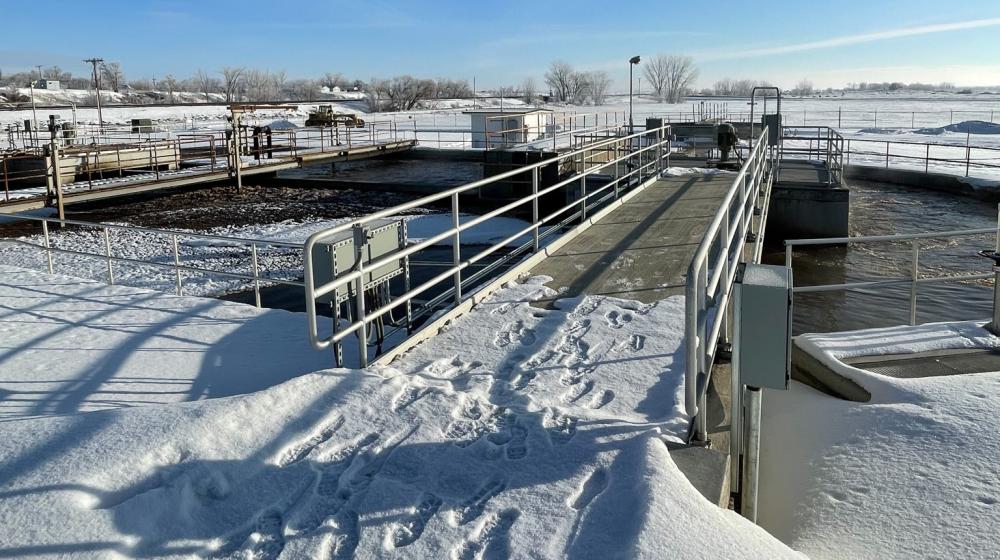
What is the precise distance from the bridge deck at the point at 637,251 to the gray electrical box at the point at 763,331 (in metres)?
3.02

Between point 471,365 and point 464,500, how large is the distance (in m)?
1.91

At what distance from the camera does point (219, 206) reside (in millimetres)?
24141

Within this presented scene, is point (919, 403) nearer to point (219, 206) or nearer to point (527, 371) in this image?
point (527, 371)

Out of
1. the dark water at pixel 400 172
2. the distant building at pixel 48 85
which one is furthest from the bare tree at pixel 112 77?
the dark water at pixel 400 172

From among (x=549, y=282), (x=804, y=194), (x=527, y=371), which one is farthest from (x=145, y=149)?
(x=527, y=371)

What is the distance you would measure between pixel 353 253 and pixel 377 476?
2266mm

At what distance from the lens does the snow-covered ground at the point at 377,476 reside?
3.14 m

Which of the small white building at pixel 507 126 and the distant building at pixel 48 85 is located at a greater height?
the distant building at pixel 48 85

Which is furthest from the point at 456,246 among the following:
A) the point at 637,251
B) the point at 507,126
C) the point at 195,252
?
the point at 507,126

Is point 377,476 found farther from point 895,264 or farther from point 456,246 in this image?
point 895,264

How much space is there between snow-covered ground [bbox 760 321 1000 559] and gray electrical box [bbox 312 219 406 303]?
281 centimetres

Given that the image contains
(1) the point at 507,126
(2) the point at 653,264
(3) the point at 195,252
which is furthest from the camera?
(1) the point at 507,126

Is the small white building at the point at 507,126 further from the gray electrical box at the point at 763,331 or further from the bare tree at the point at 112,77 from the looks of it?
the bare tree at the point at 112,77

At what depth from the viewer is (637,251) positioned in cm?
873
